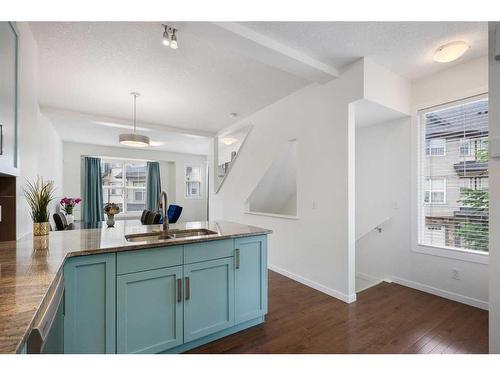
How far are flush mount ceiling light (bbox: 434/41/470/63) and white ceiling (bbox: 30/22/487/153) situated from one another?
2.4 inches

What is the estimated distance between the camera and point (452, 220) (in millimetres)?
2760

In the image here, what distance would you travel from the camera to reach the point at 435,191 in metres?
2.91

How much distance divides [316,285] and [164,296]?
6.68 feet

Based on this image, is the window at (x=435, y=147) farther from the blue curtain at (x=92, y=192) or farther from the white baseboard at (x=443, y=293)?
the blue curtain at (x=92, y=192)

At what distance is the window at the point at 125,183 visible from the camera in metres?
7.04

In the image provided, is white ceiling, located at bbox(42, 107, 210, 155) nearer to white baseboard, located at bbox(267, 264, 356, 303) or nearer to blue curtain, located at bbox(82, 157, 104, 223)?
blue curtain, located at bbox(82, 157, 104, 223)

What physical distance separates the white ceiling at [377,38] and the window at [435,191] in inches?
52.0

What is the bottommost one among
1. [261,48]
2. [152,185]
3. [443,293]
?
[443,293]

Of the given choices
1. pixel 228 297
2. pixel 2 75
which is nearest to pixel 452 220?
pixel 228 297

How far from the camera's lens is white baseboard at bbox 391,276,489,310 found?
250 cm

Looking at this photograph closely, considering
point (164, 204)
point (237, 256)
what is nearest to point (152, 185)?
point (164, 204)

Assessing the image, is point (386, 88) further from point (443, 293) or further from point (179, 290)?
point (179, 290)

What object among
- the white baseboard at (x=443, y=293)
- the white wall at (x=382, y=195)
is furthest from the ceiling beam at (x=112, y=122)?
the white baseboard at (x=443, y=293)

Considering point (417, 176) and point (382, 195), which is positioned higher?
point (417, 176)
